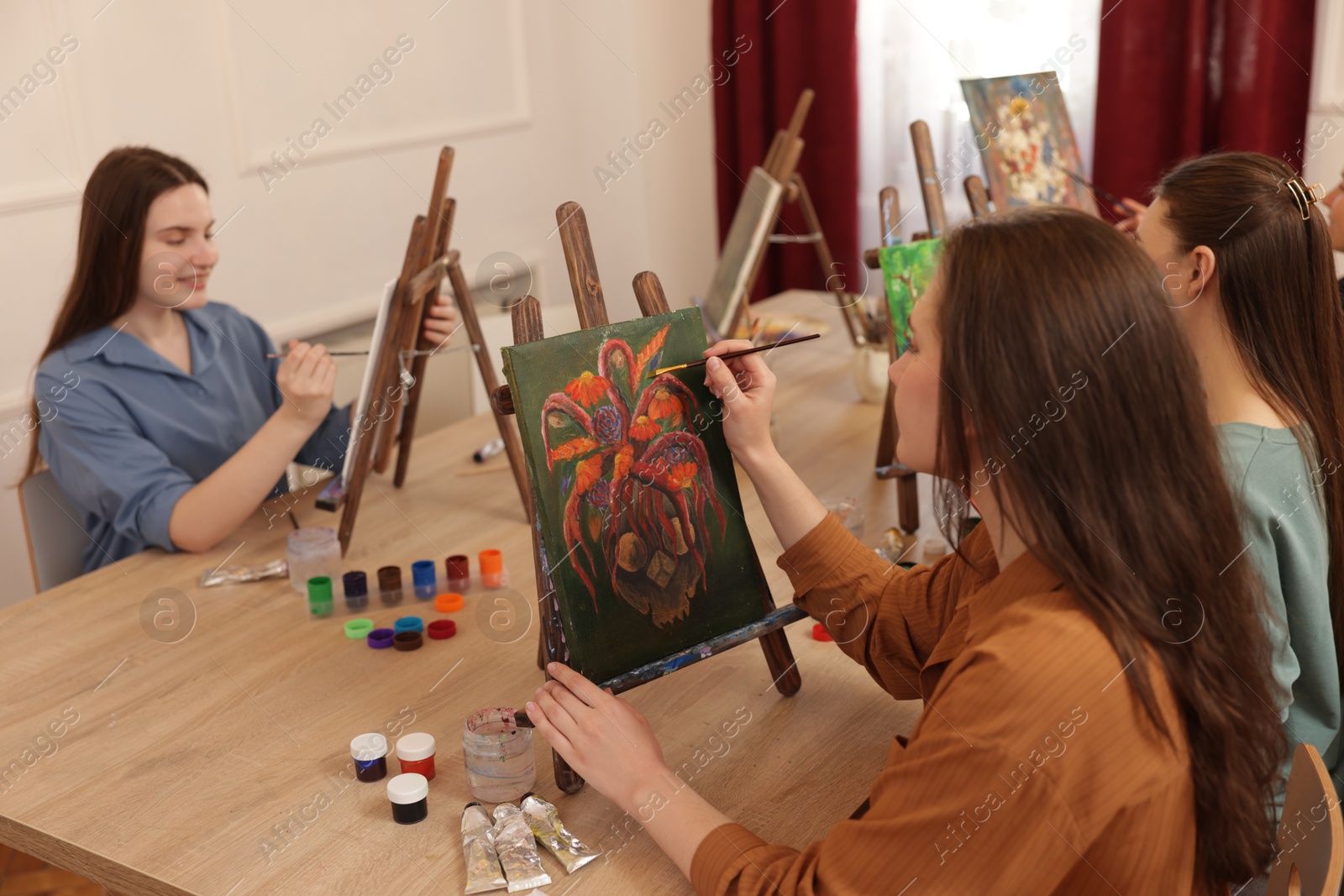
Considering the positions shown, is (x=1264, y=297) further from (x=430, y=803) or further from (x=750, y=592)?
(x=430, y=803)

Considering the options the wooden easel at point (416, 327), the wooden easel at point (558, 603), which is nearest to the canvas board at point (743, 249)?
the wooden easel at point (416, 327)

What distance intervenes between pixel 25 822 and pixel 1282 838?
4.26 feet

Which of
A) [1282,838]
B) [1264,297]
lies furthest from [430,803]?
[1264,297]

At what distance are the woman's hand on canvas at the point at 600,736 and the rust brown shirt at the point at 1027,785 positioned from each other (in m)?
0.18

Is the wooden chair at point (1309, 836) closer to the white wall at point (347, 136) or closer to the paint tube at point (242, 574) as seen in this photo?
the paint tube at point (242, 574)

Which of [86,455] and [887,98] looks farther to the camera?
[887,98]

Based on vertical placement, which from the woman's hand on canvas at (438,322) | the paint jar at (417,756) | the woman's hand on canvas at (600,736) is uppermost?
the woman's hand on canvas at (438,322)

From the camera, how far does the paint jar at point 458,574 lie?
1.80m

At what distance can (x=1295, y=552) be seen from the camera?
1242 millimetres

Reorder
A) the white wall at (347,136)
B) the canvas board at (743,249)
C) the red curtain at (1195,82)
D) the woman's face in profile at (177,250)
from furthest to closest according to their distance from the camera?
the red curtain at (1195,82), the white wall at (347,136), the canvas board at (743,249), the woman's face in profile at (177,250)

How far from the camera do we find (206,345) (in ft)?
7.51

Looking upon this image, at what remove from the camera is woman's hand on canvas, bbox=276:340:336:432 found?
1946 mm

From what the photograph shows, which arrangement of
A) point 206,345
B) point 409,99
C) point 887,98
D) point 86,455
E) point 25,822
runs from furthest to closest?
point 887,98
point 409,99
point 206,345
point 86,455
point 25,822

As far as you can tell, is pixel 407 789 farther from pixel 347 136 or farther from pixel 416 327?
pixel 347 136
